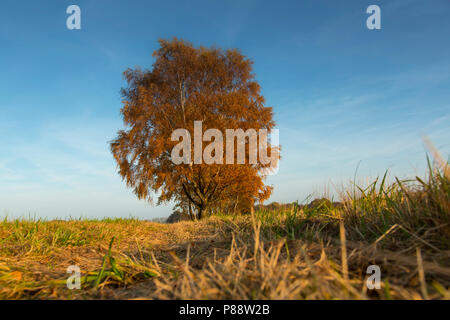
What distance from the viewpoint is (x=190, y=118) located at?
45.2ft

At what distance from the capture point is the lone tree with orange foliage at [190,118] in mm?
13273

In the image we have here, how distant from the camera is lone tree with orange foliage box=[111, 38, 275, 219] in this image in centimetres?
1327

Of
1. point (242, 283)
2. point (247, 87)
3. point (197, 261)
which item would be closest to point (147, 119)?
point (247, 87)
